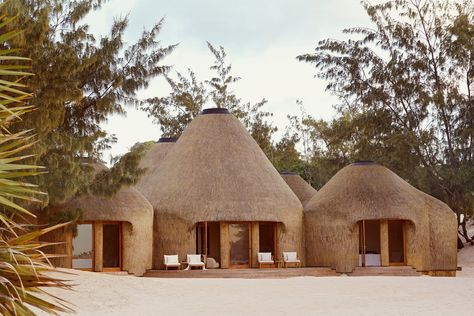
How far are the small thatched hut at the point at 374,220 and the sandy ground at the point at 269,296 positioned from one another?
6.58 meters

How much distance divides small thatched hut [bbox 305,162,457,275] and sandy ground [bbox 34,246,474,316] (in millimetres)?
6578

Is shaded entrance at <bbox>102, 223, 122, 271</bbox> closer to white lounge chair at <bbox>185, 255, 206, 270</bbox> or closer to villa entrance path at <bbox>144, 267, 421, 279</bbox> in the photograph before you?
villa entrance path at <bbox>144, 267, 421, 279</bbox>

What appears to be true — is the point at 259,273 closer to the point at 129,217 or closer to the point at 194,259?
the point at 194,259

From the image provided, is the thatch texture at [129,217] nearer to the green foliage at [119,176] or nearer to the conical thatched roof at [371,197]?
the green foliage at [119,176]

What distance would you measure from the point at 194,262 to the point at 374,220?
639 centimetres

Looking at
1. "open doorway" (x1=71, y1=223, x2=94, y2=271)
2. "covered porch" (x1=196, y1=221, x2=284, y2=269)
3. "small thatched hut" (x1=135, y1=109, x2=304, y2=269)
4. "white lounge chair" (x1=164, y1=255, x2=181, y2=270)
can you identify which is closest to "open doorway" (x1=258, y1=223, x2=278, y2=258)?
"covered porch" (x1=196, y1=221, x2=284, y2=269)

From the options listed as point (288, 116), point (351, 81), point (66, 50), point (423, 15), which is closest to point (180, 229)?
point (66, 50)

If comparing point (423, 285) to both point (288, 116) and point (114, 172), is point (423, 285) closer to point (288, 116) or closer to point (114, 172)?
point (114, 172)

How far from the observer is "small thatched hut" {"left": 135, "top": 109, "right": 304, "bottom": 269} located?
25.1 m

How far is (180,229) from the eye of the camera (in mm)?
25094

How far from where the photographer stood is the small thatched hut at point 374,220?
25641mm

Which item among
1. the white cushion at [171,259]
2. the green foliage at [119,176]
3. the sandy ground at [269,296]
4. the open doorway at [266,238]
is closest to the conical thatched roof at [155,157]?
the open doorway at [266,238]

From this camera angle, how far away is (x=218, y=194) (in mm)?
25531

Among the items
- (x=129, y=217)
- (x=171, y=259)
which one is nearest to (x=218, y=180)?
(x=171, y=259)
